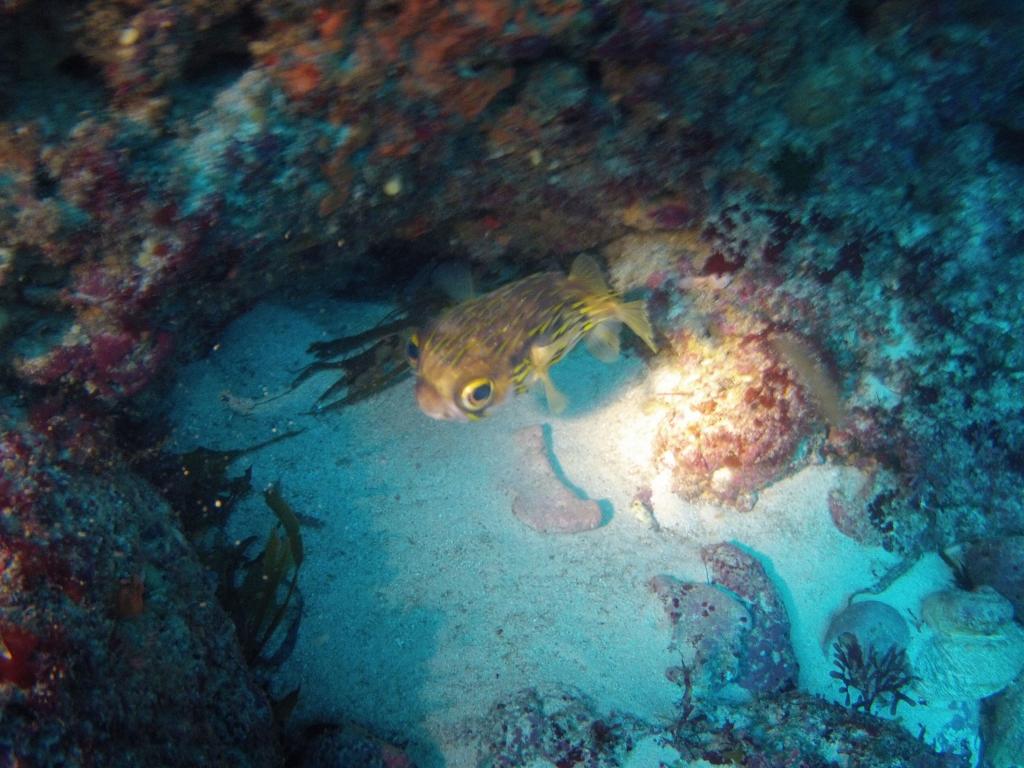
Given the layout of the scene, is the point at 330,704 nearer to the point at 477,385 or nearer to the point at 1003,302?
the point at 477,385

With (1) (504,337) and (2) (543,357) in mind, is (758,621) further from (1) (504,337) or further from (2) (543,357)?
(1) (504,337)

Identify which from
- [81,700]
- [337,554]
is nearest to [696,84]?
[337,554]

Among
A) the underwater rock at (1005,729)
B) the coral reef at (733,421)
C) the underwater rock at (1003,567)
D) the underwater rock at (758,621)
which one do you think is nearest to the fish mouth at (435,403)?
the coral reef at (733,421)

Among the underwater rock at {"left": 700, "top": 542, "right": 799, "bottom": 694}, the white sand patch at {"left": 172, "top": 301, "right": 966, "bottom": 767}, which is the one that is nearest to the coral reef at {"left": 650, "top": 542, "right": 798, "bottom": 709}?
the underwater rock at {"left": 700, "top": 542, "right": 799, "bottom": 694}

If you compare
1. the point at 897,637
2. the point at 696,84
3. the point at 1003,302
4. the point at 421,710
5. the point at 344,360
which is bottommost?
the point at 897,637

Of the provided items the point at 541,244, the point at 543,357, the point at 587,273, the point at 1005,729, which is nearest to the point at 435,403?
the point at 543,357

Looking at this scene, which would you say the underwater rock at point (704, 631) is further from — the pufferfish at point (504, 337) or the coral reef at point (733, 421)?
the pufferfish at point (504, 337)
